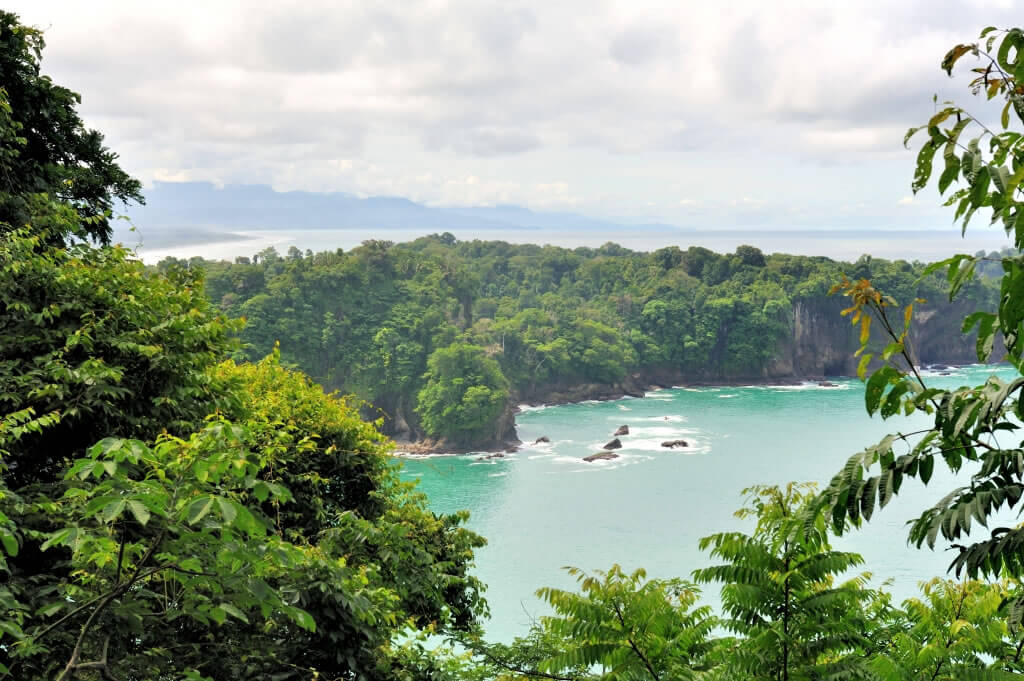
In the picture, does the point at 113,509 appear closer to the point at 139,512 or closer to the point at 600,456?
the point at 139,512

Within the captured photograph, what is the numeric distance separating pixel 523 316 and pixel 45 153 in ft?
154

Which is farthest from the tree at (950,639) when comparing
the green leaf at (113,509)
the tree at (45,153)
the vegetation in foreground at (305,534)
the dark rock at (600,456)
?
the dark rock at (600,456)

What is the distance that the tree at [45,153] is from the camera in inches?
315

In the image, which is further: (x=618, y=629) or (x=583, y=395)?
(x=583, y=395)

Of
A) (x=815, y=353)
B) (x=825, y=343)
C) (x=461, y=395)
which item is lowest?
(x=461, y=395)

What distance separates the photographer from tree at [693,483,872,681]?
3756mm

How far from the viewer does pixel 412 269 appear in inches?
2159

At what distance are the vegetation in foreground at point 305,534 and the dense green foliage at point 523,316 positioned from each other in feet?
113

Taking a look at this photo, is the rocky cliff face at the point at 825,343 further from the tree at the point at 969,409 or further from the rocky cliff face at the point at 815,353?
the tree at the point at 969,409

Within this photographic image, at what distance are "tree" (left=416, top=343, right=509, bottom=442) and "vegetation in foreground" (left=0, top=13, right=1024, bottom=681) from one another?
1278 inches

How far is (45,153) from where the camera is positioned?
33.5ft

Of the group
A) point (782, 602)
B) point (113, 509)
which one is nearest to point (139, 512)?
point (113, 509)

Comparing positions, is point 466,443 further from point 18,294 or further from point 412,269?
point 18,294

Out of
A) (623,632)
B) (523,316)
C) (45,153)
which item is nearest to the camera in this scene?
(623,632)
